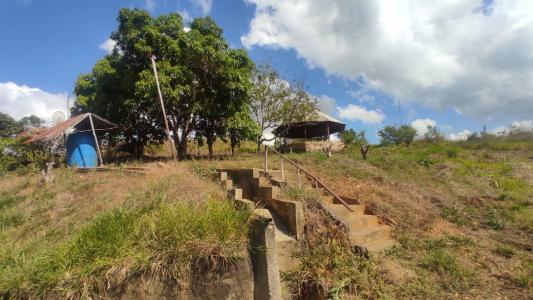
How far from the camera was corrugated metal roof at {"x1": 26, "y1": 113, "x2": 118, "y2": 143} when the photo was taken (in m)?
11.9

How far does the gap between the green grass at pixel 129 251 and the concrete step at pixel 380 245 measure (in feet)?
7.44

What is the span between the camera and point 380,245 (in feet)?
18.2

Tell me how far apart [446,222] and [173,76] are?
431 inches

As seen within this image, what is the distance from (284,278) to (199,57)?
11.3 metres

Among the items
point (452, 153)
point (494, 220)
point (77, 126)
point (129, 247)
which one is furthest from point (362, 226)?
point (77, 126)

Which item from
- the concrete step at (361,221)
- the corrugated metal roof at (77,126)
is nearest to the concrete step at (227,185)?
the concrete step at (361,221)

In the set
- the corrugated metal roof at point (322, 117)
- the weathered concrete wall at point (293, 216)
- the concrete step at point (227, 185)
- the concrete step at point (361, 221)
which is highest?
the corrugated metal roof at point (322, 117)

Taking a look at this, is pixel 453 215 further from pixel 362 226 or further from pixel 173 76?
pixel 173 76

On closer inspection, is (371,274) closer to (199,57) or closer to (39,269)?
(39,269)

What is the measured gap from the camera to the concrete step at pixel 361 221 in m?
5.88

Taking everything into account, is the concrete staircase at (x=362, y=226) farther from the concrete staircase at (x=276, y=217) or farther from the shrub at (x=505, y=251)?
the shrub at (x=505, y=251)

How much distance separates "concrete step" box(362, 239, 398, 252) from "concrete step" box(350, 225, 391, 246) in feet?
0.19

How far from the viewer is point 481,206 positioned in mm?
8164

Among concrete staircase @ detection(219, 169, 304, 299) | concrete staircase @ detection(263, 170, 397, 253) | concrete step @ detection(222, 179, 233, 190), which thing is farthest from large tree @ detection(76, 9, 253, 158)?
concrete staircase @ detection(263, 170, 397, 253)
